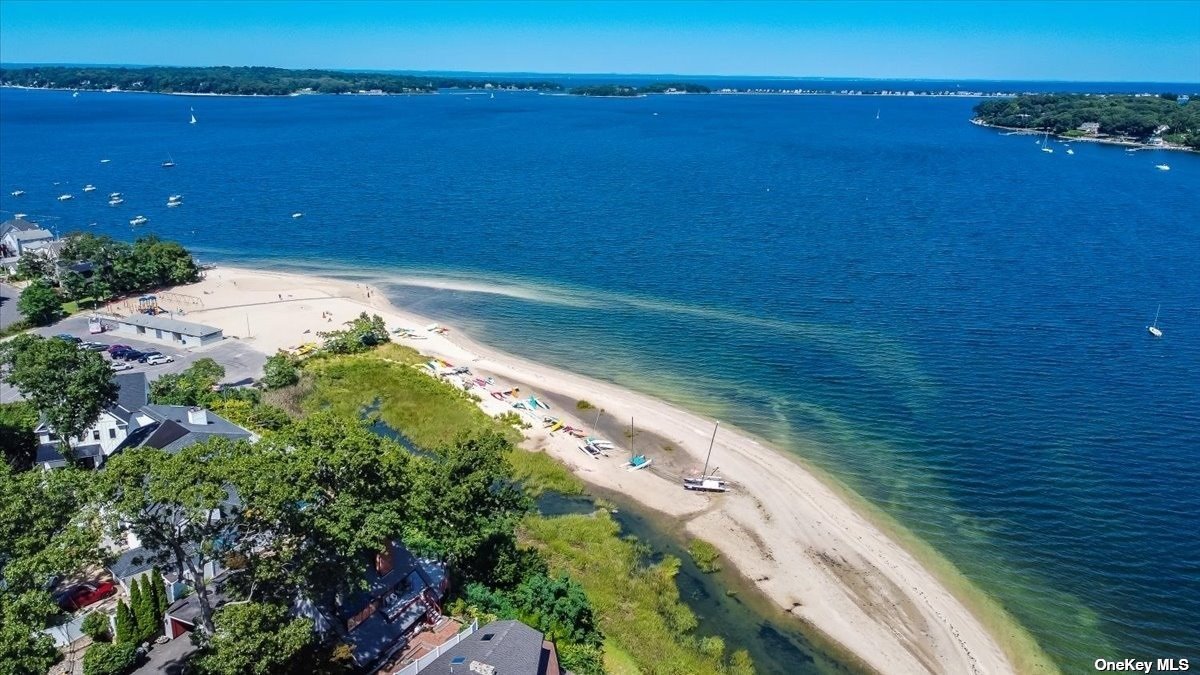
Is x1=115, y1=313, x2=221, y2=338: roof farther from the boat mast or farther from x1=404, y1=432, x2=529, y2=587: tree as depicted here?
the boat mast

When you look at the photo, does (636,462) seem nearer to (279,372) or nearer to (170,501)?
(279,372)

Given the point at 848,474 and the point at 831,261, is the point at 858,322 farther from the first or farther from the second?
the point at 848,474

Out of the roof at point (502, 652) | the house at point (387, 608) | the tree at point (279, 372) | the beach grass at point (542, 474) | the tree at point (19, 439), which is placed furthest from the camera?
the tree at point (279, 372)

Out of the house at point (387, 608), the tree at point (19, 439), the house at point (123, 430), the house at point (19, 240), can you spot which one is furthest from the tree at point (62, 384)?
the house at point (19, 240)

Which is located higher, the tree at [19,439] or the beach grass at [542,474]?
the tree at [19,439]

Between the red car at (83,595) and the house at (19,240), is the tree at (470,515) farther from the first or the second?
the house at (19,240)

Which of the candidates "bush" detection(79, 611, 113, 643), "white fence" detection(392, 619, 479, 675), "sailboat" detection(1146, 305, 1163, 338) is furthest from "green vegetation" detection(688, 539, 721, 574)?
"sailboat" detection(1146, 305, 1163, 338)

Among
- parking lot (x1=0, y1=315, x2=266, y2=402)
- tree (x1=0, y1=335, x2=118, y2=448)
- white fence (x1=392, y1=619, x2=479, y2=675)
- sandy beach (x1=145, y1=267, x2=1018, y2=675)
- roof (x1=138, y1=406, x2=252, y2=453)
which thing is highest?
tree (x1=0, y1=335, x2=118, y2=448)
